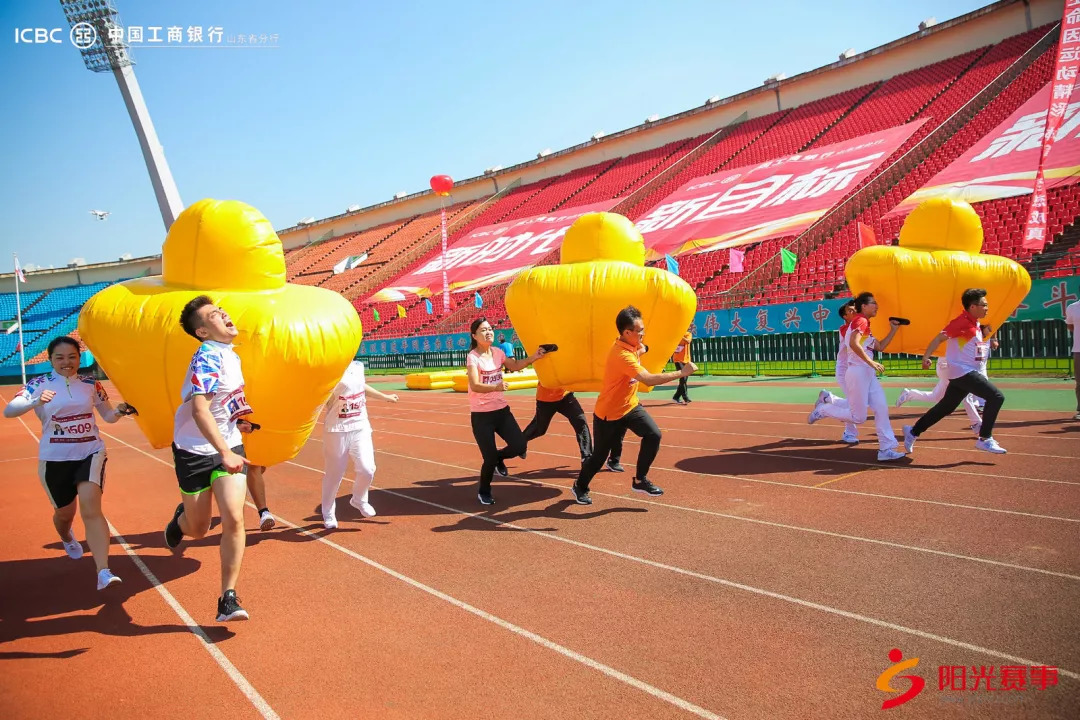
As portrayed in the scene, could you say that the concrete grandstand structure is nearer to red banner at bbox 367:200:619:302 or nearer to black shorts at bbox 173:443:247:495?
red banner at bbox 367:200:619:302

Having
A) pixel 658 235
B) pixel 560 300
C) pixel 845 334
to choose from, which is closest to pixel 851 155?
pixel 658 235

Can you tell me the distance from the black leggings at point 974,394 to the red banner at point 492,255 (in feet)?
85.4

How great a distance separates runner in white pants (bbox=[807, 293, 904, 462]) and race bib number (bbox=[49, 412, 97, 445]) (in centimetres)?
671

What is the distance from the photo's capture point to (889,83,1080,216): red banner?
762 inches

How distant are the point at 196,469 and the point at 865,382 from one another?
6.25 metres

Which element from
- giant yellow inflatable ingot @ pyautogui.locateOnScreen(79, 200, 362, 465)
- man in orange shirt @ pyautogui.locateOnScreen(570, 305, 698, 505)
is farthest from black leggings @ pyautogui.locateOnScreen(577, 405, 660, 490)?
giant yellow inflatable ingot @ pyautogui.locateOnScreen(79, 200, 362, 465)

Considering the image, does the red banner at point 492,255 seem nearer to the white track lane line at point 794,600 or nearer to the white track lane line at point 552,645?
the white track lane line at point 794,600

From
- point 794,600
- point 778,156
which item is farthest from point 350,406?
point 778,156

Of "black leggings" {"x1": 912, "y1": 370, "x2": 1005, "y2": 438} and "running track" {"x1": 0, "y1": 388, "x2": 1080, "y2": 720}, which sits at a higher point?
"black leggings" {"x1": 912, "y1": 370, "x2": 1005, "y2": 438}

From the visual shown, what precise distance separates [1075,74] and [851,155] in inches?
331

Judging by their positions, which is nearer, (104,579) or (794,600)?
(794,600)

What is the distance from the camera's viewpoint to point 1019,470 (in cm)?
643

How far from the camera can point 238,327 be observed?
438cm

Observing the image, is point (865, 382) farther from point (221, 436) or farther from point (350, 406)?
point (221, 436)
